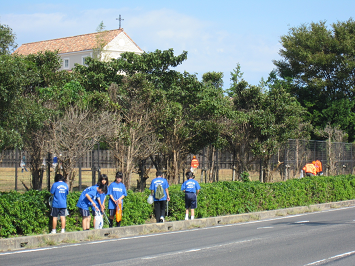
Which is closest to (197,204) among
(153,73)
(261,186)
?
(261,186)

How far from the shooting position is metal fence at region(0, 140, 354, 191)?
63.3ft

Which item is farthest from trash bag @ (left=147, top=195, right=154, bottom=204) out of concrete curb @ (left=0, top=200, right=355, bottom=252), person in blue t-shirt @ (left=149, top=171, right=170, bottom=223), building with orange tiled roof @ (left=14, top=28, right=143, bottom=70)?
building with orange tiled roof @ (left=14, top=28, right=143, bottom=70)

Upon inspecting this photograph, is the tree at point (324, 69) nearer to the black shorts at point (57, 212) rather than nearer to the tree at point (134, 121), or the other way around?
the tree at point (134, 121)

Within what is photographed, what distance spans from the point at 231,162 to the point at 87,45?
3634 centimetres

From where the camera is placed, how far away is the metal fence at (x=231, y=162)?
1929 centimetres

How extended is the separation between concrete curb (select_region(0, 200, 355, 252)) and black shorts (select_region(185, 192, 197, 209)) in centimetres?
52

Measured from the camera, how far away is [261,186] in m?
17.8

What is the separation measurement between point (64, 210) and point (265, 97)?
15957 mm

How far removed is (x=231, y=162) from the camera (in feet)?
85.1

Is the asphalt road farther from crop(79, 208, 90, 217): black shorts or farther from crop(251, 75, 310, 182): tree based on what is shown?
crop(251, 75, 310, 182): tree

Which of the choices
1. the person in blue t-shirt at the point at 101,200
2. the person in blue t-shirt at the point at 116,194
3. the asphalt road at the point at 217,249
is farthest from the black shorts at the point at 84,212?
the asphalt road at the point at 217,249

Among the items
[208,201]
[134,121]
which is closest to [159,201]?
[208,201]

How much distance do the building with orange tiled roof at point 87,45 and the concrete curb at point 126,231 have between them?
4131 cm

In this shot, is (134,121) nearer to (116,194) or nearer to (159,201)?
(159,201)
